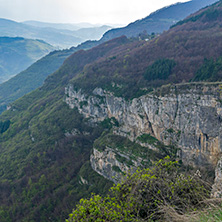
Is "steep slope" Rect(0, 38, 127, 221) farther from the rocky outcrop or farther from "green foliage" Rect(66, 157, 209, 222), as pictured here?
"green foliage" Rect(66, 157, 209, 222)

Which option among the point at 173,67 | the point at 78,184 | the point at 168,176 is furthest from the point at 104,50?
the point at 168,176

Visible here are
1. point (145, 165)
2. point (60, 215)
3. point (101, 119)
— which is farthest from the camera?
point (101, 119)

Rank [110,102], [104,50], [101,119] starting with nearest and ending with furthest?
[110,102] < [101,119] < [104,50]

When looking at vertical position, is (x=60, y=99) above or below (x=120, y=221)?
below

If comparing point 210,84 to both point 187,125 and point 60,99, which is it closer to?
point 187,125

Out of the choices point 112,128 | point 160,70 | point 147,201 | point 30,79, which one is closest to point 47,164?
point 112,128

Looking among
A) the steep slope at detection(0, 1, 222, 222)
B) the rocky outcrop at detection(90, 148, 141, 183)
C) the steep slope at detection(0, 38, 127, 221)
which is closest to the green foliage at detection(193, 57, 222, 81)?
the steep slope at detection(0, 1, 222, 222)
